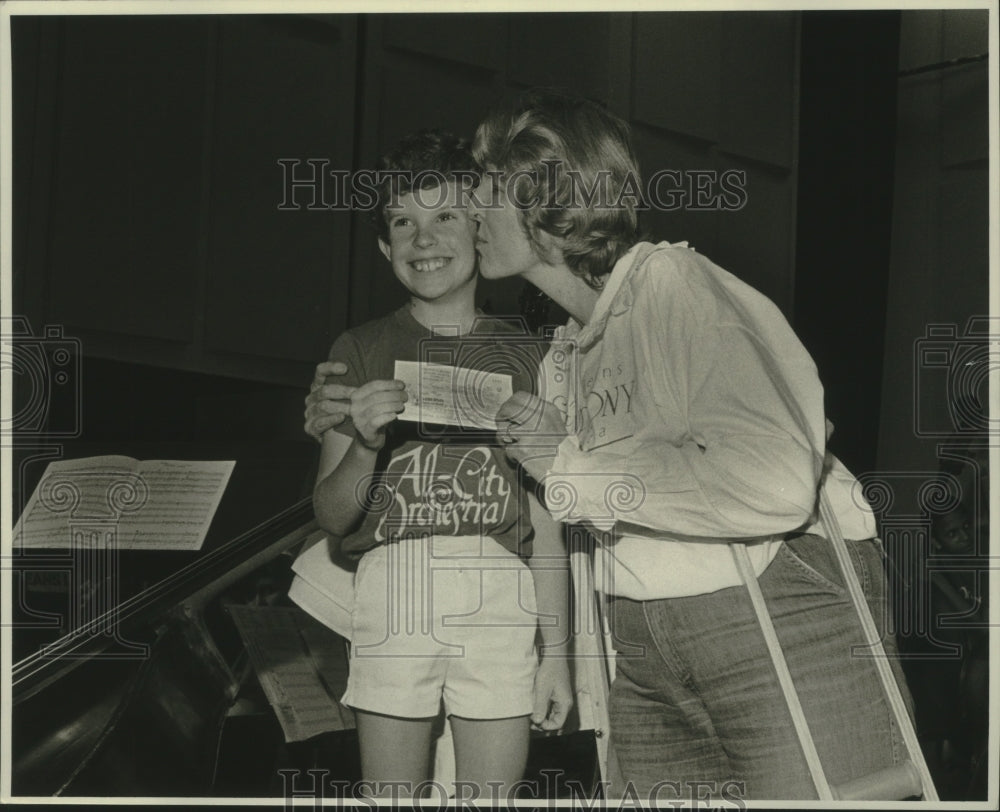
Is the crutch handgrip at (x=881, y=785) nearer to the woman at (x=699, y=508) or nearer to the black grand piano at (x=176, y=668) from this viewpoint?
the woman at (x=699, y=508)

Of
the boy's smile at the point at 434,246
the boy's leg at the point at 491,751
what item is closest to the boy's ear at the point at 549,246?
the boy's smile at the point at 434,246

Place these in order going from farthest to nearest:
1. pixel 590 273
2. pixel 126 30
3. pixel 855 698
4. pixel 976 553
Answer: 1. pixel 126 30
2. pixel 976 553
3. pixel 590 273
4. pixel 855 698

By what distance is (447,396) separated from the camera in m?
2.33

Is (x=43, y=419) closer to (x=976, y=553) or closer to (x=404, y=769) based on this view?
(x=404, y=769)

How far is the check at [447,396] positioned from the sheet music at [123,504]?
409mm

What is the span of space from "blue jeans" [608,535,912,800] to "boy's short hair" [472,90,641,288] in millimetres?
621

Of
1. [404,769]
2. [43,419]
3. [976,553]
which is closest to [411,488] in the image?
[404,769]

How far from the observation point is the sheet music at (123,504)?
2447 millimetres

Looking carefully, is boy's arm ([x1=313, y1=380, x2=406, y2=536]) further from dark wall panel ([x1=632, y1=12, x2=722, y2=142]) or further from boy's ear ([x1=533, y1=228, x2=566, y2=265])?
dark wall panel ([x1=632, y1=12, x2=722, y2=142])

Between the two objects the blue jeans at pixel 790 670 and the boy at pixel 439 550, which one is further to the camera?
the boy at pixel 439 550

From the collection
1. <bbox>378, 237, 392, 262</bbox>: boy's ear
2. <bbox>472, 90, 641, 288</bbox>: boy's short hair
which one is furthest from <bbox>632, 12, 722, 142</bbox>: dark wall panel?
<bbox>378, 237, 392, 262</bbox>: boy's ear

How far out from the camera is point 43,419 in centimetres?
260

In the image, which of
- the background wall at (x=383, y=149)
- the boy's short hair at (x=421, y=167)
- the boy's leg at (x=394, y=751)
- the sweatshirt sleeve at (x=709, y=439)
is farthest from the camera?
the background wall at (x=383, y=149)

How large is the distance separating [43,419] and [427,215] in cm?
91
